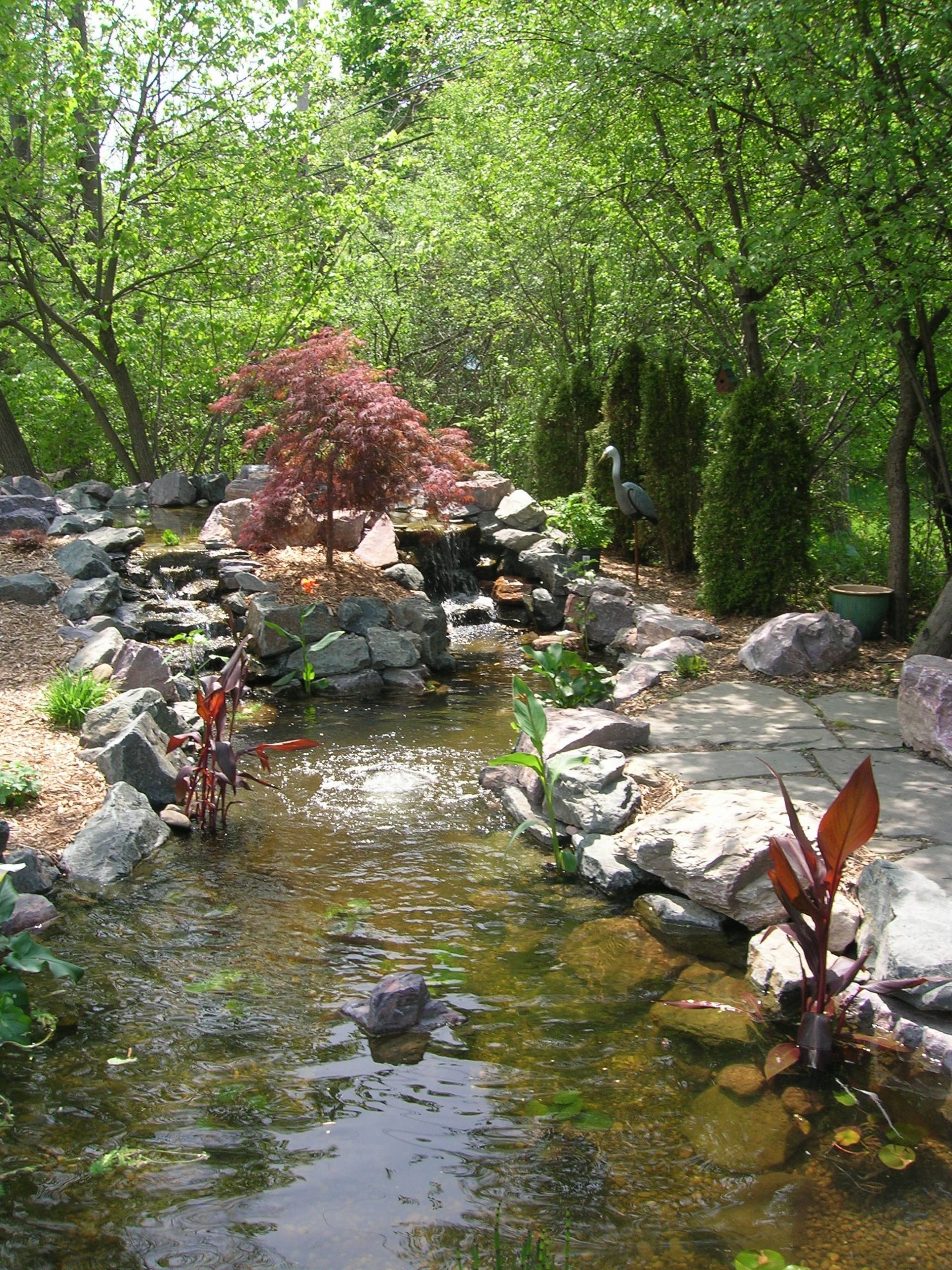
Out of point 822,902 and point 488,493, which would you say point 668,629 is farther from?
point 822,902

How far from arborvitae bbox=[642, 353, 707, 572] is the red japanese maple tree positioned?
2077 millimetres

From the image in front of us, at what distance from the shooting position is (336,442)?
25.8ft

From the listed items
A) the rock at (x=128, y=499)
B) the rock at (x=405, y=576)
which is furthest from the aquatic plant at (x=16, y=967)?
the rock at (x=128, y=499)

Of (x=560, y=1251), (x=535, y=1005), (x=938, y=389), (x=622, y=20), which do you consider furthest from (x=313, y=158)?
(x=560, y=1251)

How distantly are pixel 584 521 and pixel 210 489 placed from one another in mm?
5131

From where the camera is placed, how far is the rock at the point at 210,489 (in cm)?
1194

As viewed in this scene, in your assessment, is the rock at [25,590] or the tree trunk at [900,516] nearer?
the tree trunk at [900,516]

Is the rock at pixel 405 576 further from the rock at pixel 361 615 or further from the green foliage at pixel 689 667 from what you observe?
the green foliage at pixel 689 667

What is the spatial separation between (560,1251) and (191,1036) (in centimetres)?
139

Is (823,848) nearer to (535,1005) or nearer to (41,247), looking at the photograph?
(535,1005)

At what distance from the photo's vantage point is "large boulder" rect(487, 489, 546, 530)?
10.8m

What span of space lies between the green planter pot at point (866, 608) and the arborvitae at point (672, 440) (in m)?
2.50

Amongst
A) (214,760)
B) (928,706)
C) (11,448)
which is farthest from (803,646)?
(11,448)

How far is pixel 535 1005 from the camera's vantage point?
10.7 feet
